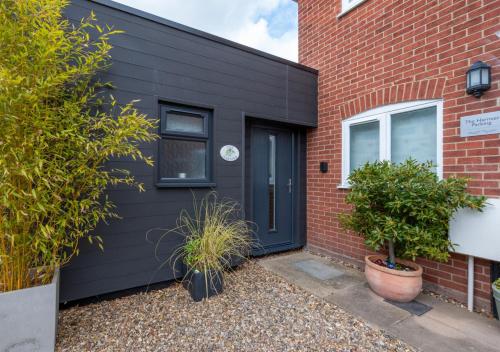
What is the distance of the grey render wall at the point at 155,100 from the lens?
2.47 m

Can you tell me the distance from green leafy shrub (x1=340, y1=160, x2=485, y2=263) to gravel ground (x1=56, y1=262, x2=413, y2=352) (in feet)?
2.73

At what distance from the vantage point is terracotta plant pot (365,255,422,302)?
2.41 metres

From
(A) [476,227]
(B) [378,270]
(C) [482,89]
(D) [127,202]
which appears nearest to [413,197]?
(A) [476,227]

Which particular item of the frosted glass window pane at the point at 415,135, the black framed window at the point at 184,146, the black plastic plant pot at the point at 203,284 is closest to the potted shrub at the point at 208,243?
the black plastic plant pot at the point at 203,284

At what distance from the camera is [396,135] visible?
3.12 m

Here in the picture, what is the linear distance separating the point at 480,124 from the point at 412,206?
3.38 ft

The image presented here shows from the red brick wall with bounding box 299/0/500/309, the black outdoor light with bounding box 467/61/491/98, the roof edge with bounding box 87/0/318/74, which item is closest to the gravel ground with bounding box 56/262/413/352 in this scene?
the red brick wall with bounding box 299/0/500/309

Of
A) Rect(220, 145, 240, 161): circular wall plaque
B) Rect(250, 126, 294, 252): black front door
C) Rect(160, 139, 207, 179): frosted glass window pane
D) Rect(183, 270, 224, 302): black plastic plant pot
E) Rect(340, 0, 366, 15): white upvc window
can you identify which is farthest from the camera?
Rect(250, 126, 294, 252): black front door

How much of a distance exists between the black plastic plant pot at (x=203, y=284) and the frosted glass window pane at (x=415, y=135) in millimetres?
2537

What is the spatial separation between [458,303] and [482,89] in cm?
206

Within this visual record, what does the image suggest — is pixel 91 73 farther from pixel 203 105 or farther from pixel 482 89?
pixel 482 89

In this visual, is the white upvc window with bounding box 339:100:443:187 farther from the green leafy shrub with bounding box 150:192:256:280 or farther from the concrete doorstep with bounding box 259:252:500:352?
the green leafy shrub with bounding box 150:192:256:280

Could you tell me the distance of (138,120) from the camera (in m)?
1.93

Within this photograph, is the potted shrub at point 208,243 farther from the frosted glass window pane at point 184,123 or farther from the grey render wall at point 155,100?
the frosted glass window pane at point 184,123
